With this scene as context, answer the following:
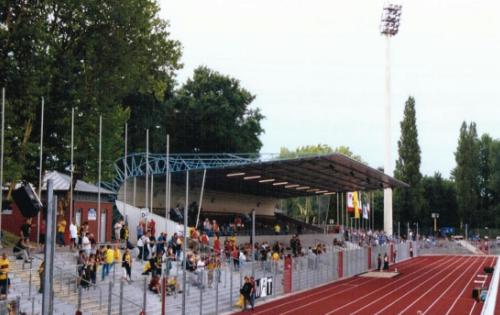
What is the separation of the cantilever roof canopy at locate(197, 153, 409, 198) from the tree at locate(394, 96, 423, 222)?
3101 centimetres

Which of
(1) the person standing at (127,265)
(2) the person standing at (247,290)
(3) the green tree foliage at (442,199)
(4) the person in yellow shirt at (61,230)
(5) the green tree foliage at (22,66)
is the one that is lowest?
(2) the person standing at (247,290)

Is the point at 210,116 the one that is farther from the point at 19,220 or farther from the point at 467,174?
the point at 467,174

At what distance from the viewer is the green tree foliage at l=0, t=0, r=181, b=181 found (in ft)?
93.4

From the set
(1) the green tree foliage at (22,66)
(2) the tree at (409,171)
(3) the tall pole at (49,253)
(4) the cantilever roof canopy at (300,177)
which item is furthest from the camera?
(2) the tree at (409,171)

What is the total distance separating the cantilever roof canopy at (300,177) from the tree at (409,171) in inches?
1221

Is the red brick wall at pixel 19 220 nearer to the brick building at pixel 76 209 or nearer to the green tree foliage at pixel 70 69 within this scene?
the brick building at pixel 76 209

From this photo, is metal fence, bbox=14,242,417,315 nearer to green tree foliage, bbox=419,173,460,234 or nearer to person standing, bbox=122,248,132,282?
person standing, bbox=122,248,132,282

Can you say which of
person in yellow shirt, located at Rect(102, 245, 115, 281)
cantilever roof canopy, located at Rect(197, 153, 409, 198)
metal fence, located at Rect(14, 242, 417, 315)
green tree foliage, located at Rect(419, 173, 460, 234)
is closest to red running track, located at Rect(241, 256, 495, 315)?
metal fence, located at Rect(14, 242, 417, 315)

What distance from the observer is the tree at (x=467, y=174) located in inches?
3762

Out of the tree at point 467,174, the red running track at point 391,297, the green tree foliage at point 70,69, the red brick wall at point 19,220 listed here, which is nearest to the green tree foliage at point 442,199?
the tree at point 467,174

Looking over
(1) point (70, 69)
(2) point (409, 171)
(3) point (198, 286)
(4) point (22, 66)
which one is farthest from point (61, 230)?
(2) point (409, 171)

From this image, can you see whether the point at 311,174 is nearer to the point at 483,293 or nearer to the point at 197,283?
the point at 197,283

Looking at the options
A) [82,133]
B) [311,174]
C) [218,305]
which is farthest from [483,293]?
[311,174]

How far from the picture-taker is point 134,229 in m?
36.9
